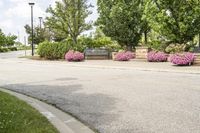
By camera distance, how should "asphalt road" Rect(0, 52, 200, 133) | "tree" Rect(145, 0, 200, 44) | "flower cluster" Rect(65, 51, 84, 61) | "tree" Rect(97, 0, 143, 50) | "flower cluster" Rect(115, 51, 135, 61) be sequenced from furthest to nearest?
1. "tree" Rect(97, 0, 143, 50)
2. "flower cluster" Rect(65, 51, 84, 61)
3. "flower cluster" Rect(115, 51, 135, 61)
4. "tree" Rect(145, 0, 200, 44)
5. "asphalt road" Rect(0, 52, 200, 133)

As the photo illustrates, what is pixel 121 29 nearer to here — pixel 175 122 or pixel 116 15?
pixel 116 15

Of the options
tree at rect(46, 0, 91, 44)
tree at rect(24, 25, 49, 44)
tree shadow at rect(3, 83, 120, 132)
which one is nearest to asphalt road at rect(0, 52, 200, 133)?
tree shadow at rect(3, 83, 120, 132)

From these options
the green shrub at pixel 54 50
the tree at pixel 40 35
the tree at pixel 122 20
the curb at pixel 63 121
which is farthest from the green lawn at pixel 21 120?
the tree at pixel 40 35

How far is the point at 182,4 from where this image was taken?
32.8 metres

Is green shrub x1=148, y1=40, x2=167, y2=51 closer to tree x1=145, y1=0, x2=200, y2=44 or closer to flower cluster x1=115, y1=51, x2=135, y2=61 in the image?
tree x1=145, y1=0, x2=200, y2=44

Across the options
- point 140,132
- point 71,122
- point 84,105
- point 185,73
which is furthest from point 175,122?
point 185,73

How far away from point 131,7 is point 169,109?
31.0m

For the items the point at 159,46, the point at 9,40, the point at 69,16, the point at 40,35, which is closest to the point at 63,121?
the point at 159,46

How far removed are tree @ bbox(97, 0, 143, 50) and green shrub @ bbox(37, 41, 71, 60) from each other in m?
4.67

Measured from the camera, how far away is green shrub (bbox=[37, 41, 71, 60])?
1642 inches

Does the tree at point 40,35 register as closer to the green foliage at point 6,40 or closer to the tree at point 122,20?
the green foliage at point 6,40

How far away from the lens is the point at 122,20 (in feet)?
137

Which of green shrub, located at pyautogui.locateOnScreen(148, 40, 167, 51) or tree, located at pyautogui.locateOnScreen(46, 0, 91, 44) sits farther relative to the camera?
tree, located at pyautogui.locateOnScreen(46, 0, 91, 44)

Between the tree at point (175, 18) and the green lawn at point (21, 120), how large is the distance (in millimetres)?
23669
